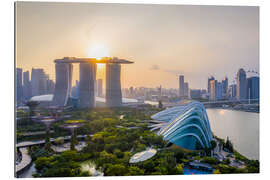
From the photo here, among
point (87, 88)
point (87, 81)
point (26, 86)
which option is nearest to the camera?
point (26, 86)

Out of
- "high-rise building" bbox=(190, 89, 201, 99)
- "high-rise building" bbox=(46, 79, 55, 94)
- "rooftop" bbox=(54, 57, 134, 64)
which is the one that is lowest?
"high-rise building" bbox=(190, 89, 201, 99)

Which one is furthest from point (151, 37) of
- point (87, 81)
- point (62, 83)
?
point (62, 83)

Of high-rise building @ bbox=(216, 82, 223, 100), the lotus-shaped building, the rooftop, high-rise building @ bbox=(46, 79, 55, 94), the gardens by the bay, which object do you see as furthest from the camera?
high-rise building @ bbox=(216, 82, 223, 100)

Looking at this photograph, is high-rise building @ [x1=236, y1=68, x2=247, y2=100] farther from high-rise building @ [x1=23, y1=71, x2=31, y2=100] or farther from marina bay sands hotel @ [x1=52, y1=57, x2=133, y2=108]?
high-rise building @ [x1=23, y1=71, x2=31, y2=100]

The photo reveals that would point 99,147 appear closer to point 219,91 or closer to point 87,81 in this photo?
point 87,81

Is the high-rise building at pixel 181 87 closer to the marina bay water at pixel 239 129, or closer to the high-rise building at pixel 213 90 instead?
the high-rise building at pixel 213 90

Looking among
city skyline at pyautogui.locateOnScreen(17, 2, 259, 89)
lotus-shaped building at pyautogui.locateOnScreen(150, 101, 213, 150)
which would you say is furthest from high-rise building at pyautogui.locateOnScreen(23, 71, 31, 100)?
lotus-shaped building at pyautogui.locateOnScreen(150, 101, 213, 150)

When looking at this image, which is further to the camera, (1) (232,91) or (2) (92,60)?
(1) (232,91)
